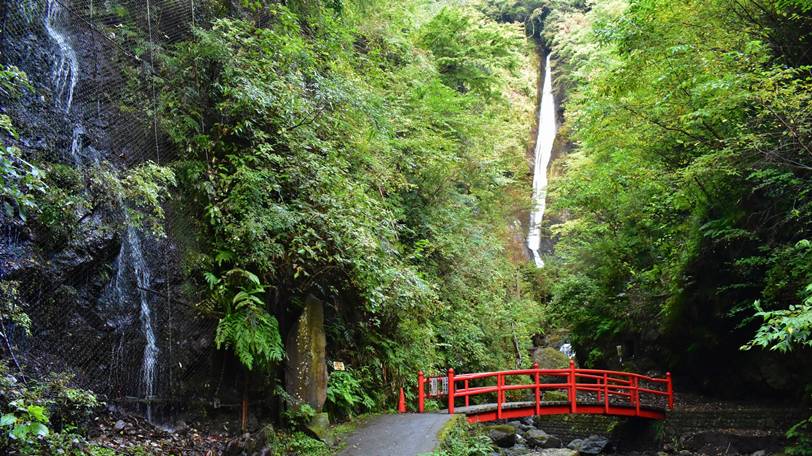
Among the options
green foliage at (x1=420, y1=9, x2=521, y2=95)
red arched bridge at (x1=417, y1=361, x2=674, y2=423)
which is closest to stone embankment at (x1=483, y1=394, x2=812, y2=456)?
red arched bridge at (x1=417, y1=361, x2=674, y2=423)

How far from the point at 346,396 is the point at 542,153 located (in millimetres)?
26655

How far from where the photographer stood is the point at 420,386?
1106cm

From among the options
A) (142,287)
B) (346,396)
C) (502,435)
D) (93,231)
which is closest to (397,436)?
(346,396)

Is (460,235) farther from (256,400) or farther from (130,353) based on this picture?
(130,353)

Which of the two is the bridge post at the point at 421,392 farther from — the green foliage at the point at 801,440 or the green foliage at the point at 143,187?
the green foliage at the point at 801,440

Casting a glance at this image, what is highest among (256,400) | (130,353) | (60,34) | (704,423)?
(60,34)

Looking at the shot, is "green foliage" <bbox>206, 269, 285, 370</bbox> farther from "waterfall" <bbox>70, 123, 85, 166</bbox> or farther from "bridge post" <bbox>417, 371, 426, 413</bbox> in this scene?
"bridge post" <bbox>417, 371, 426, 413</bbox>

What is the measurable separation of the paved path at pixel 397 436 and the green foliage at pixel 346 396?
1.26 ft

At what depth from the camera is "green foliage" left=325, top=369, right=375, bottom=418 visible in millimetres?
9344

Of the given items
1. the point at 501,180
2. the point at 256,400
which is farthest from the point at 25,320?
the point at 501,180

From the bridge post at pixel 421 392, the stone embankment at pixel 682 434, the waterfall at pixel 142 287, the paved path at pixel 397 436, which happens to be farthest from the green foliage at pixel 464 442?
the waterfall at pixel 142 287

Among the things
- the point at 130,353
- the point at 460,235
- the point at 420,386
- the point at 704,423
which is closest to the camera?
the point at 130,353

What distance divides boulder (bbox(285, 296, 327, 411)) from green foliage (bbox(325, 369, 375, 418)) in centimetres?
48

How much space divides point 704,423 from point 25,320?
44.8 feet
